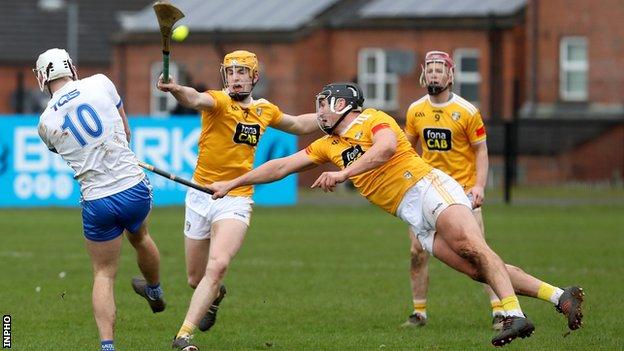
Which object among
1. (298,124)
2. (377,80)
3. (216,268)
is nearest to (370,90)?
(377,80)

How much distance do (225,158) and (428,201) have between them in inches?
75.9

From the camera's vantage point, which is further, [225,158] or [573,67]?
[573,67]

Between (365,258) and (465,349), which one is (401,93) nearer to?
(365,258)

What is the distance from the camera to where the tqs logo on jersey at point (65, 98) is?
11500mm

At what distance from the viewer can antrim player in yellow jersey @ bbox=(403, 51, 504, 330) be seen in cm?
1393

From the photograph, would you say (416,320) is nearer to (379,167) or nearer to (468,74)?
(379,167)

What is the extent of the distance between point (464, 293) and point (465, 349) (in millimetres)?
4121

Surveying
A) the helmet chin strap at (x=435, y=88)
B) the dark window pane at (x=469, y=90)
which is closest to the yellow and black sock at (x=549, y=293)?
the helmet chin strap at (x=435, y=88)

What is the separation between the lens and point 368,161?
11742mm

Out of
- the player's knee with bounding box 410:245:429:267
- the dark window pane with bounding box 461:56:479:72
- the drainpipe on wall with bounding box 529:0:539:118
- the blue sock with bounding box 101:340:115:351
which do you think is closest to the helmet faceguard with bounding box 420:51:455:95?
the player's knee with bounding box 410:245:429:267

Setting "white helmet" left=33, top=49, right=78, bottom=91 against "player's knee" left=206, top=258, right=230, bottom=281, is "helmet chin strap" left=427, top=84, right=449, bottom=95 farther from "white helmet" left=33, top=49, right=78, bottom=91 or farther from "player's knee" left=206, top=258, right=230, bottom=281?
"white helmet" left=33, top=49, right=78, bottom=91

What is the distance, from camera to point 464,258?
1201 cm

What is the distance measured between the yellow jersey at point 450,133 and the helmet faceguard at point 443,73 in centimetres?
20

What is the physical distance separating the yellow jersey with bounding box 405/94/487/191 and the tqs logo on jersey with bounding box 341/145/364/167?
2076mm
